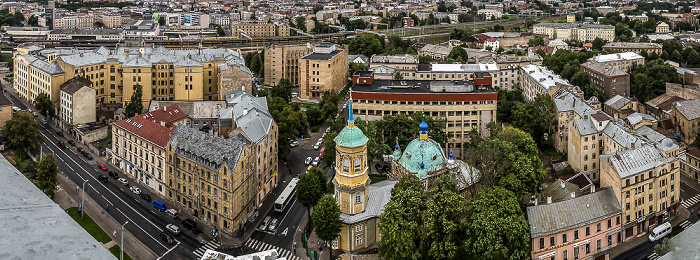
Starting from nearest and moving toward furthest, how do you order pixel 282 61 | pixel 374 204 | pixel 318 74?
pixel 374 204 < pixel 318 74 < pixel 282 61

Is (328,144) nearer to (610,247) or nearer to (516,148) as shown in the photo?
(516,148)

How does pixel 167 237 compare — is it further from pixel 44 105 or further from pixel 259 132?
pixel 44 105

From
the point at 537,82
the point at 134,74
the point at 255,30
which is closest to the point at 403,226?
the point at 537,82

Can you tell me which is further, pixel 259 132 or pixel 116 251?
pixel 259 132

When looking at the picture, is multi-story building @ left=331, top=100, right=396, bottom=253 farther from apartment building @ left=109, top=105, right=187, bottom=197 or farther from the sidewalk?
apartment building @ left=109, top=105, right=187, bottom=197

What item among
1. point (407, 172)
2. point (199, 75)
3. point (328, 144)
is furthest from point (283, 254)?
point (199, 75)

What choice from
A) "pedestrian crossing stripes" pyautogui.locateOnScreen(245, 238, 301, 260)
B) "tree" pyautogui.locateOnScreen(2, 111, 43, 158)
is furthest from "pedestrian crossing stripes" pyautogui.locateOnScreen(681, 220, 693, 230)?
"tree" pyautogui.locateOnScreen(2, 111, 43, 158)
